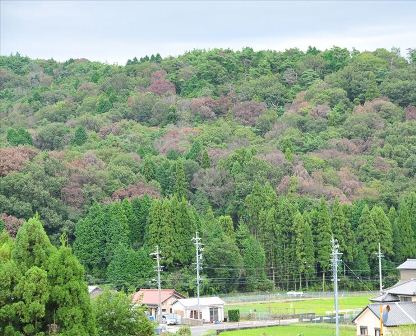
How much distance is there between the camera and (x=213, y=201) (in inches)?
2908

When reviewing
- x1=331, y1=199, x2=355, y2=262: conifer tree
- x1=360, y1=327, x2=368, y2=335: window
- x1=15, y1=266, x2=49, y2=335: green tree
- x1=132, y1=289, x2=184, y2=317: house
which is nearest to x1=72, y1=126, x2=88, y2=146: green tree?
x1=331, y1=199, x2=355, y2=262: conifer tree

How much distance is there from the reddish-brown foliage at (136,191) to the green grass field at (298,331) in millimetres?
25621

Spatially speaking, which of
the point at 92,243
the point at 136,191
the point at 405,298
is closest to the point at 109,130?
the point at 136,191

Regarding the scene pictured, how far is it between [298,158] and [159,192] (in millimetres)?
14268

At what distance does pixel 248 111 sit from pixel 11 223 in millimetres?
44786

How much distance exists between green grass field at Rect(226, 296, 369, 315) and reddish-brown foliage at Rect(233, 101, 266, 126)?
132ft

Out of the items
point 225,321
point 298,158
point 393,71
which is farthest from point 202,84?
point 225,321

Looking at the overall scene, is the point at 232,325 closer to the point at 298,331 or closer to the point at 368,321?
the point at 298,331

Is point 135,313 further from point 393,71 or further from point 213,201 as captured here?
point 393,71

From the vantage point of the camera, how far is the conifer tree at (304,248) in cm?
6212

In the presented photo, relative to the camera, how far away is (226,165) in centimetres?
7550

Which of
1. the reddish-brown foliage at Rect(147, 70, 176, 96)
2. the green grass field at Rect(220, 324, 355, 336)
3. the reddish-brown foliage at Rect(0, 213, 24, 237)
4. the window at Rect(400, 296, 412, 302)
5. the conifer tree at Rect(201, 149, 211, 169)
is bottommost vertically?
the green grass field at Rect(220, 324, 355, 336)

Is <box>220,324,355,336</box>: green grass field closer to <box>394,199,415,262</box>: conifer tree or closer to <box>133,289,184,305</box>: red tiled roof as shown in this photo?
<box>133,289,184,305</box>: red tiled roof

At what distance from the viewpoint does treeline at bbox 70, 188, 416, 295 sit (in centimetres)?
5894
